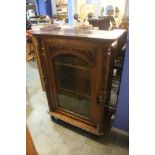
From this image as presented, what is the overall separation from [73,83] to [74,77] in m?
0.07

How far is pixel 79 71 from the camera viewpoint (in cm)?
127

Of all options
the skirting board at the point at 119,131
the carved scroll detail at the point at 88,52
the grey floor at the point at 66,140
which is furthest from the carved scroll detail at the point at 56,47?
the skirting board at the point at 119,131

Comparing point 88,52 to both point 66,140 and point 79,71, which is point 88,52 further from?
point 66,140

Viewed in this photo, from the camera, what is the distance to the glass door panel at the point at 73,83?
48.2 inches

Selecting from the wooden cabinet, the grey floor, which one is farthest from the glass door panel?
the grey floor

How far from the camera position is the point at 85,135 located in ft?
4.93

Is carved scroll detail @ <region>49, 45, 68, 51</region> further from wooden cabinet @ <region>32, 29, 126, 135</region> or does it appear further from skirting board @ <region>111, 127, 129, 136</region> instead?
skirting board @ <region>111, 127, 129, 136</region>

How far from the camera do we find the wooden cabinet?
1.02 m

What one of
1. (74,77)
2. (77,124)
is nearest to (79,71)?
(74,77)

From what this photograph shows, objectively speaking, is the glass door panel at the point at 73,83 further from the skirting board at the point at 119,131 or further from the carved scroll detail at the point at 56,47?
the skirting board at the point at 119,131
